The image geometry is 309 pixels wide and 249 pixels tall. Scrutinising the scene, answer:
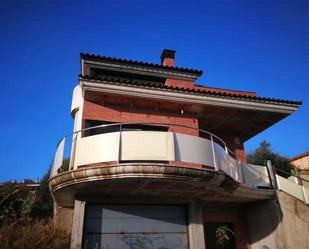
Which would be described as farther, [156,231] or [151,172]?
[156,231]

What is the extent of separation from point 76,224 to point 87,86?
4.71 m

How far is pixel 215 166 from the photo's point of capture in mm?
8141

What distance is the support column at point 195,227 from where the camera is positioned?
923cm

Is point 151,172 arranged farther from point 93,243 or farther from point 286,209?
point 286,209

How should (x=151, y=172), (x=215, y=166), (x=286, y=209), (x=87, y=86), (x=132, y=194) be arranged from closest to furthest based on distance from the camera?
(x=151, y=172), (x=215, y=166), (x=132, y=194), (x=87, y=86), (x=286, y=209)

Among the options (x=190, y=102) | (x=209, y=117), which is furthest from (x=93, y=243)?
(x=209, y=117)

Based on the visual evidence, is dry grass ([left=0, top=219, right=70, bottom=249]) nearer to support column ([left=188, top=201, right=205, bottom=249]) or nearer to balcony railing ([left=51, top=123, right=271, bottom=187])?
balcony railing ([left=51, top=123, right=271, bottom=187])

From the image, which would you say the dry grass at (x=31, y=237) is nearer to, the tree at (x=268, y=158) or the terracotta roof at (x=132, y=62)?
the terracotta roof at (x=132, y=62)

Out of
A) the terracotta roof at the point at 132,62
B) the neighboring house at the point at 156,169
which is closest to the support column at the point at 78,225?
the neighboring house at the point at 156,169

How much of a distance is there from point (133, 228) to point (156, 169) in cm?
300

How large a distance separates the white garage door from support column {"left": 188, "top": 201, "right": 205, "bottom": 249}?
0.86 feet

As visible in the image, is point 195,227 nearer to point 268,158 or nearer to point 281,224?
point 281,224

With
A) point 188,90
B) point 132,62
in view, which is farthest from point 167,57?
point 188,90

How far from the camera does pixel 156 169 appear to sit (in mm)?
7195
